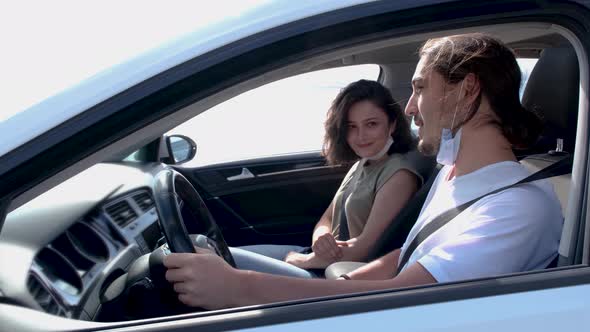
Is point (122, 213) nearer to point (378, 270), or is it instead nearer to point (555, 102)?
point (378, 270)

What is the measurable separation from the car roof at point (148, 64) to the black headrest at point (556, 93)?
109 cm

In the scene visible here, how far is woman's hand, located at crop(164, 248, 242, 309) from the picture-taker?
1524 millimetres

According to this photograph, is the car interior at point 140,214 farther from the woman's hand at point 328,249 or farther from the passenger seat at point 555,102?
the woman's hand at point 328,249

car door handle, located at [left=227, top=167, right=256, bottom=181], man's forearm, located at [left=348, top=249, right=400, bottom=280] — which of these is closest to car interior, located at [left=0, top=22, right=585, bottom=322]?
man's forearm, located at [left=348, top=249, right=400, bottom=280]

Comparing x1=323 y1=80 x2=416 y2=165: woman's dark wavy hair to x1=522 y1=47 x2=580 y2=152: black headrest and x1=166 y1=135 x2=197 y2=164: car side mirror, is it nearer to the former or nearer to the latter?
x1=522 y1=47 x2=580 y2=152: black headrest

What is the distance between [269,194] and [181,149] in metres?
0.55

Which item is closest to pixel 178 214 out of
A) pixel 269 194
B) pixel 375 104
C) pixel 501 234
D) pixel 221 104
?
pixel 221 104

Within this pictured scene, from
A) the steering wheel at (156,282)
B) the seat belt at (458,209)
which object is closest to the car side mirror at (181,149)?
the steering wheel at (156,282)

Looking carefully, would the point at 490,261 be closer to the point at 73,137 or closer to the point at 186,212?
the point at 73,137

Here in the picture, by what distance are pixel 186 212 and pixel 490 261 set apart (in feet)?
3.97

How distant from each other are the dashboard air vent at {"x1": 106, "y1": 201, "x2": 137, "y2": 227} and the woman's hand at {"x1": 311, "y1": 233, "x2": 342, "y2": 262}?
0.72 meters

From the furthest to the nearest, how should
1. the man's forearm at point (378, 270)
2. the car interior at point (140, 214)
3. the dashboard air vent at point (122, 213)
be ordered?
the dashboard air vent at point (122, 213) → the man's forearm at point (378, 270) → the car interior at point (140, 214)

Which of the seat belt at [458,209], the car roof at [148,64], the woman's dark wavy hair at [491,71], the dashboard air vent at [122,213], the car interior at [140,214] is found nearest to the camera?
the car roof at [148,64]

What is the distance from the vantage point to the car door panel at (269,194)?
357cm
